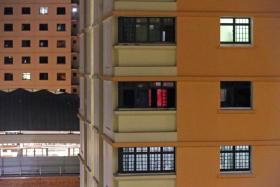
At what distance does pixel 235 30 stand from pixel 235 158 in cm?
294

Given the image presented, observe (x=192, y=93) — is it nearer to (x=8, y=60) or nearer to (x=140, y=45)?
(x=140, y=45)

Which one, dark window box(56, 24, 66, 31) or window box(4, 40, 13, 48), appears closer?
window box(4, 40, 13, 48)

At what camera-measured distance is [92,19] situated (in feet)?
63.5

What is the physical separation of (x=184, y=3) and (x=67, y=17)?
27863mm

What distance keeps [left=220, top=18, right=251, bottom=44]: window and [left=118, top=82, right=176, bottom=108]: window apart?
1672 mm

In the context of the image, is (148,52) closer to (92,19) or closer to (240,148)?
(240,148)

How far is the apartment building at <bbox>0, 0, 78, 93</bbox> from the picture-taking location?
4178 cm

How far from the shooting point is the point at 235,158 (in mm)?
15570

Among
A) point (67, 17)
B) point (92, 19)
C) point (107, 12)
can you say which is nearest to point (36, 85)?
point (67, 17)

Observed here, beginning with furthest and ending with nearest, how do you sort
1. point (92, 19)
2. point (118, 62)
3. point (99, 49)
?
point (92, 19)
point (99, 49)
point (118, 62)

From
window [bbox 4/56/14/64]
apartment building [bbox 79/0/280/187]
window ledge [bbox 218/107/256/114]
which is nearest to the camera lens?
apartment building [bbox 79/0/280/187]

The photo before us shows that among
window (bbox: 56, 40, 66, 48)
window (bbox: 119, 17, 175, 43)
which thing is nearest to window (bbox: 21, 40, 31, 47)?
window (bbox: 56, 40, 66, 48)

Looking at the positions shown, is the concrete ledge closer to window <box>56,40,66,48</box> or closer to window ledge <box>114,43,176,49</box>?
window ledge <box>114,43,176,49</box>

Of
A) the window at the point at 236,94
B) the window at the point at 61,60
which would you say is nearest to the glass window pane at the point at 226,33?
the window at the point at 236,94
